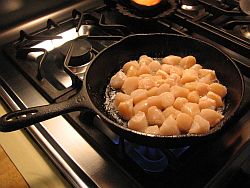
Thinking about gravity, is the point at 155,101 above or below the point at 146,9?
below

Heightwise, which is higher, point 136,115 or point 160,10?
point 160,10

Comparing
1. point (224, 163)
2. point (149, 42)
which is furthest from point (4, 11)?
point (224, 163)

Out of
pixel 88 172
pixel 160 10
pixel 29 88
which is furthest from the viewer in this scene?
pixel 160 10

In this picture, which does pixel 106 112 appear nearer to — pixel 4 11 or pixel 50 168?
pixel 50 168

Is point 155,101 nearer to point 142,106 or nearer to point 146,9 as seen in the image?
point 142,106

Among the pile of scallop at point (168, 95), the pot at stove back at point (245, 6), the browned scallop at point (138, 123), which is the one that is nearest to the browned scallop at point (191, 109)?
the pile of scallop at point (168, 95)

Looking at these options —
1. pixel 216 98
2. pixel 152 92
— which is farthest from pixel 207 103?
pixel 152 92
